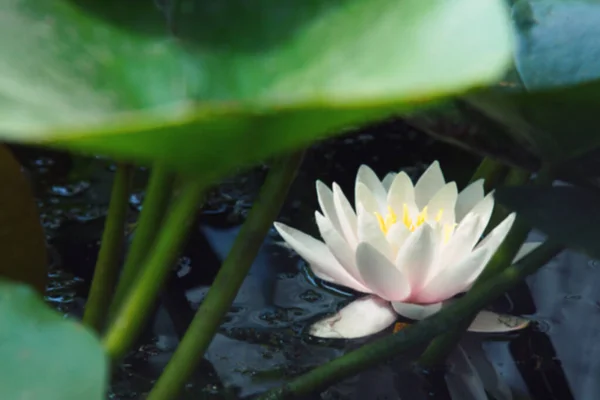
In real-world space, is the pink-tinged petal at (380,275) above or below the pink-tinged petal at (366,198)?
below

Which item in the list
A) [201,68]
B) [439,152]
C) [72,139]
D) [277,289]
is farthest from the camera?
[439,152]

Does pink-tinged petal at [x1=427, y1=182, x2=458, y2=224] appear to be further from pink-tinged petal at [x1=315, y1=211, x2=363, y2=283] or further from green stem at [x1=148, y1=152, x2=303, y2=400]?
green stem at [x1=148, y1=152, x2=303, y2=400]

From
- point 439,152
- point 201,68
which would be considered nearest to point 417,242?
point 201,68

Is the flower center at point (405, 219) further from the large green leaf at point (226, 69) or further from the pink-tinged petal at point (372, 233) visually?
the large green leaf at point (226, 69)

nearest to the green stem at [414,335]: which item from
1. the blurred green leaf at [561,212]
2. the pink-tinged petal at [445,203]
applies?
the blurred green leaf at [561,212]

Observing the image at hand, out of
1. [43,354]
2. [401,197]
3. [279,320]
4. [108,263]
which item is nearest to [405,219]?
[401,197]

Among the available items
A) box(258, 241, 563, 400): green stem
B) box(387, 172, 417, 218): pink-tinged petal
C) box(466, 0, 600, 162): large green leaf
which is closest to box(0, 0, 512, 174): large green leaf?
box(466, 0, 600, 162): large green leaf

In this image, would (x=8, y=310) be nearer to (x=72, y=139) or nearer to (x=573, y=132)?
(x=72, y=139)
